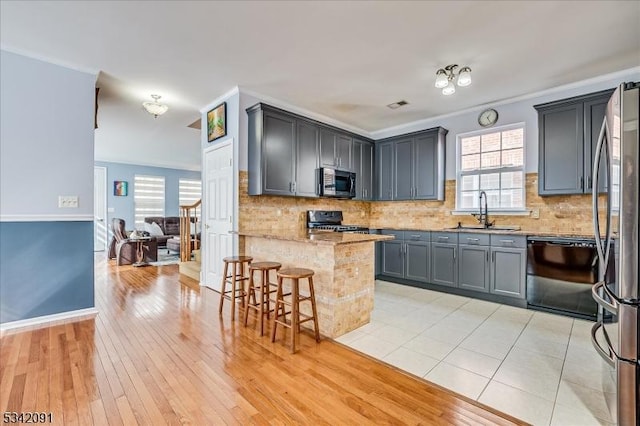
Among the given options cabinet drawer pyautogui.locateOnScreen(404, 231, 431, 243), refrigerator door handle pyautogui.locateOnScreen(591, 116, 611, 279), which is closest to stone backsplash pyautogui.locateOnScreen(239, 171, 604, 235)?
cabinet drawer pyautogui.locateOnScreen(404, 231, 431, 243)

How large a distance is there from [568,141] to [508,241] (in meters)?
1.40

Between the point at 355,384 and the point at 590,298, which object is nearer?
the point at 355,384

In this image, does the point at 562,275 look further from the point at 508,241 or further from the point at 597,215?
the point at 597,215

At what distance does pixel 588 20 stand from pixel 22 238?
18.5 feet

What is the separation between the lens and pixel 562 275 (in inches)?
127

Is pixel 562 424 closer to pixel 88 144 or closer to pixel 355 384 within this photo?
pixel 355 384

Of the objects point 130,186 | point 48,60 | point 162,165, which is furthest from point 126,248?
point 48,60

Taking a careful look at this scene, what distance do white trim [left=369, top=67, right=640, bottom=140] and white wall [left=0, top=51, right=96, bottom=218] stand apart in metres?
4.61

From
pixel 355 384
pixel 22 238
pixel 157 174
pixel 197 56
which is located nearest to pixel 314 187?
pixel 197 56

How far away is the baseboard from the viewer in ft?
9.17

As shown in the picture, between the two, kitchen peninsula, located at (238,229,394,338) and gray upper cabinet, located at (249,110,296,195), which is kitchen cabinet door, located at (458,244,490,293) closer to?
kitchen peninsula, located at (238,229,394,338)

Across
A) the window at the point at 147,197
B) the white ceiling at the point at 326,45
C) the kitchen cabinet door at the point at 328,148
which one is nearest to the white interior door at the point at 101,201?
the window at the point at 147,197

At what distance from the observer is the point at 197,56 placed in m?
3.11

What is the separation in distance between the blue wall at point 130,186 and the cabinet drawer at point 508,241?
9178 mm
